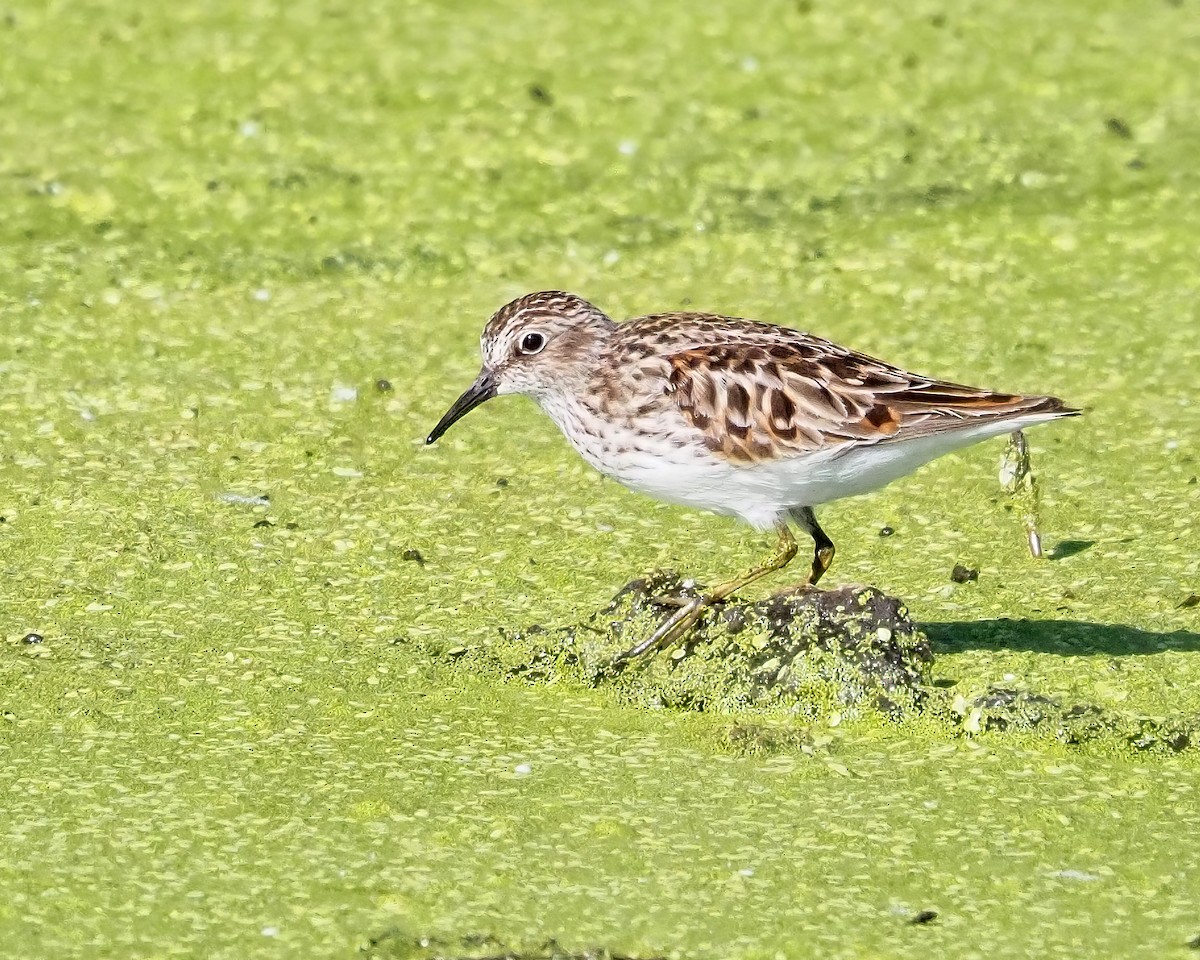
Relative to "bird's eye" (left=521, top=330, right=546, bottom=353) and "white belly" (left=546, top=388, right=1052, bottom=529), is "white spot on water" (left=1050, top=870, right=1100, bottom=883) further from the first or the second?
"bird's eye" (left=521, top=330, right=546, bottom=353)

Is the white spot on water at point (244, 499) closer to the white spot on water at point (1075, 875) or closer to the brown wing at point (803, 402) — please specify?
the brown wing at point (803, 402)

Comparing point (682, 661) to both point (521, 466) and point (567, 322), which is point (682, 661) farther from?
point (521, 466)

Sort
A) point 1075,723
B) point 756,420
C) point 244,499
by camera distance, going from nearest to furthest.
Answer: point 1075,723 < point 756,420 < point 244,499

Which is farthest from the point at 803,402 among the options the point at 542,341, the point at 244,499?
the point at 244,499

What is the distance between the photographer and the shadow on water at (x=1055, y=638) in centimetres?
570

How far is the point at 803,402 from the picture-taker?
555 centimetres

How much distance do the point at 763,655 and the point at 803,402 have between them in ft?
2.36

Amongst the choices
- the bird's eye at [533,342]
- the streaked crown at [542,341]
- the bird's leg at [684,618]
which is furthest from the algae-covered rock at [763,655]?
the bird's eye at [533,342]

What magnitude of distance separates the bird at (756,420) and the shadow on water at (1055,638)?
43 centimetres

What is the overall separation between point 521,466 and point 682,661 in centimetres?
161

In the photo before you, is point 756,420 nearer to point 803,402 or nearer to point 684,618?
point 803,402

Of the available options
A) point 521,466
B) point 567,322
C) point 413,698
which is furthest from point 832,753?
point 521,466

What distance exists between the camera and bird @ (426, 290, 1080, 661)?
5.49m

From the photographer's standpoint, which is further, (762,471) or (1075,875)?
(762,471)
